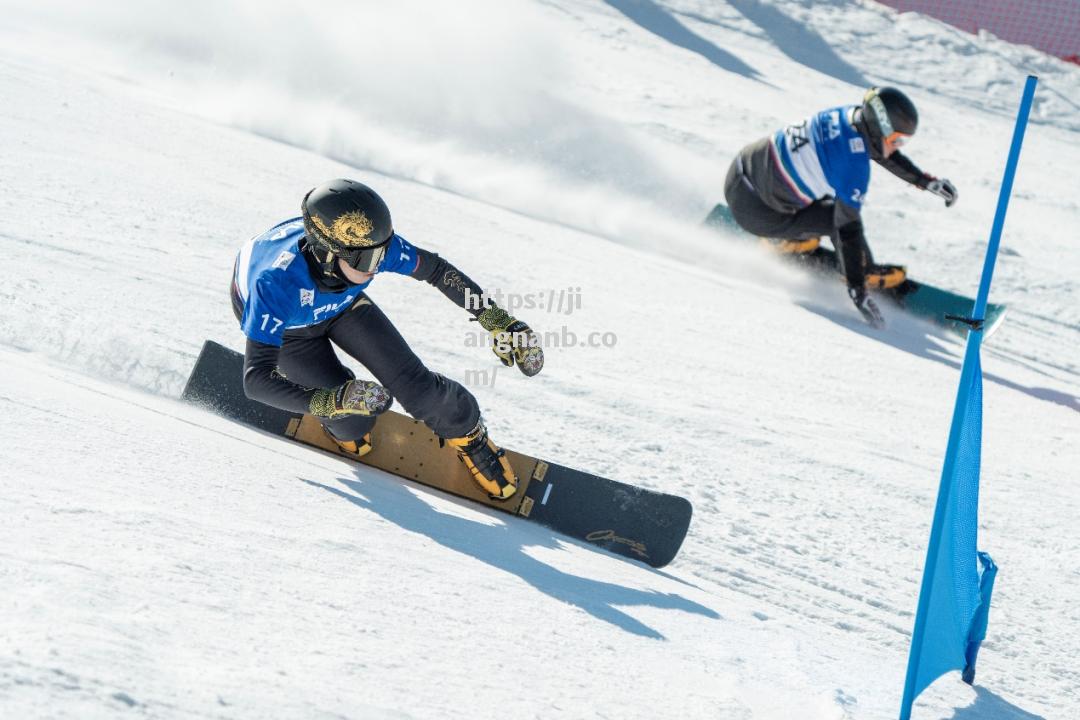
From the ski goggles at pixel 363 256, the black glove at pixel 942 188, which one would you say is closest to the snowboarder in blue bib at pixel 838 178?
the black glove at pixel 942 188

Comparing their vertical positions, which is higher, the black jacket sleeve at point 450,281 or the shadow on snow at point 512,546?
the black jacket sleeve at point 450,281

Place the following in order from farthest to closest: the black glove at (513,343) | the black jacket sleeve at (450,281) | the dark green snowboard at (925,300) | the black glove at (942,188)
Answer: the dark green snowboard at (925,300), the black glove at (942,188), the black jacket sleeve at (450,281), the black glove at (513,343)

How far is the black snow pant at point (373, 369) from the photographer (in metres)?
4.03

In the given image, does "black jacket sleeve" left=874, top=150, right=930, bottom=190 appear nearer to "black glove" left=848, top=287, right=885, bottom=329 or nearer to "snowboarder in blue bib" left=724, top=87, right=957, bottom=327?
"snowboarder in blue bib" left=724, top=87, right=957, bottom=327

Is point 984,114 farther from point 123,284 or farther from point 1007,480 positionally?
point 123,284

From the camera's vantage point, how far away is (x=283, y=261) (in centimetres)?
378

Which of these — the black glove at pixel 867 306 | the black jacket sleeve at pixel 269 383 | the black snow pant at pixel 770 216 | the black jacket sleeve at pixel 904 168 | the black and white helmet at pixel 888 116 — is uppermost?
the black and white helmet at pixel 888 116

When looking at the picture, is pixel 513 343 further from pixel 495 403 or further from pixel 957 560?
pixel 957 560

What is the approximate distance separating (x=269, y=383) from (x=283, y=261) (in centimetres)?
44

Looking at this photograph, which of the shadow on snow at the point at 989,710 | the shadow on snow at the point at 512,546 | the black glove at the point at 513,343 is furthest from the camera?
the black glove at the point at 513,343

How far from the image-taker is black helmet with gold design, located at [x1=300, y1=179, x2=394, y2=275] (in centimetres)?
362

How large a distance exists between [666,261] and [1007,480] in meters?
3.53

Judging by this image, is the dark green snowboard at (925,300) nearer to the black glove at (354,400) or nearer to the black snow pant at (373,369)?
the black snow pant at (373,369)

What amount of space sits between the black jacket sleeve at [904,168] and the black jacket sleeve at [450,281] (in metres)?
4.09
